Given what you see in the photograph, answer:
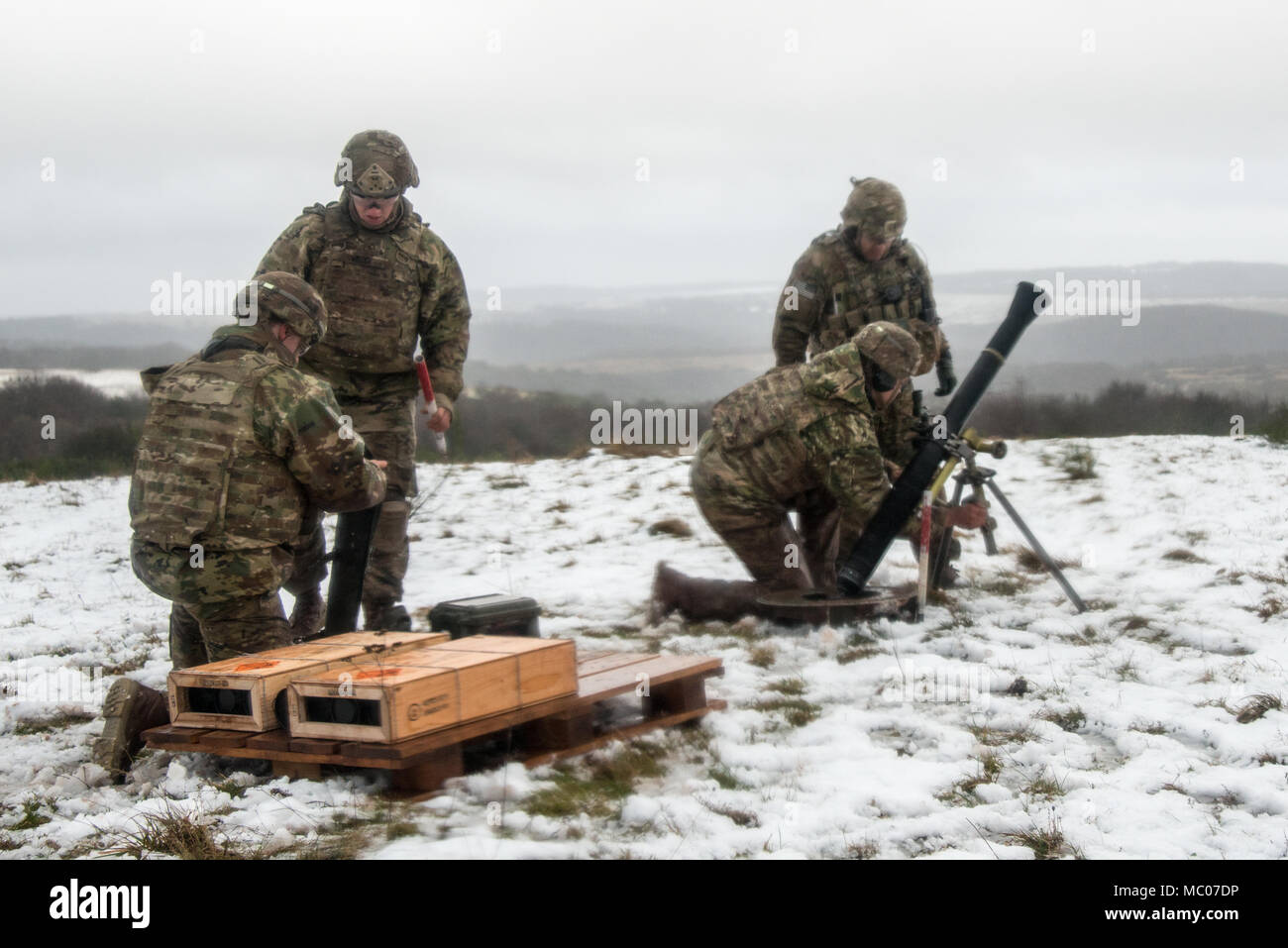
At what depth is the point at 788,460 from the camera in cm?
690

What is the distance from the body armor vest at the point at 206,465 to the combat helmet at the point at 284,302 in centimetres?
23

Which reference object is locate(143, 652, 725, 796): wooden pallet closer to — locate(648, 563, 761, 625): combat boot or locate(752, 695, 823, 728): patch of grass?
locate(752, 695, 823, 728): patch of grass

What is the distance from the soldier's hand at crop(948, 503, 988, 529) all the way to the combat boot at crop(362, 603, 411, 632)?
303 centimetres

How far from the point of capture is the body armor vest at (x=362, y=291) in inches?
265

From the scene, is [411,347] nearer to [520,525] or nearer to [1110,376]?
[520,525]

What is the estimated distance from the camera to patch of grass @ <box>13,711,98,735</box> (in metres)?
5.58

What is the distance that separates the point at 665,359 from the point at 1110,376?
23.8 feet

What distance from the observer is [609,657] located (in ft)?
18.5

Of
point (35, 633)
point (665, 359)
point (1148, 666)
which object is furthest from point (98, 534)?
point (665, 359)

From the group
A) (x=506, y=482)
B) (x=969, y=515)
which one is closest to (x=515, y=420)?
(x=506, y=482)

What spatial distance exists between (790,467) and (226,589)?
3124 millimetres

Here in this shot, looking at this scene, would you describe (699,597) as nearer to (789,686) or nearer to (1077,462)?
(789,686)

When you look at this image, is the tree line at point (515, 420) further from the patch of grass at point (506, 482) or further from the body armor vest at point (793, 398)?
the body armor vest at point (793, 398)

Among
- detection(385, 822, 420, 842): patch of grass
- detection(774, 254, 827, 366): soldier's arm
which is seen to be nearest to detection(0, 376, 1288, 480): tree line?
detection(774, 254, 827, 366): soldier's arm
